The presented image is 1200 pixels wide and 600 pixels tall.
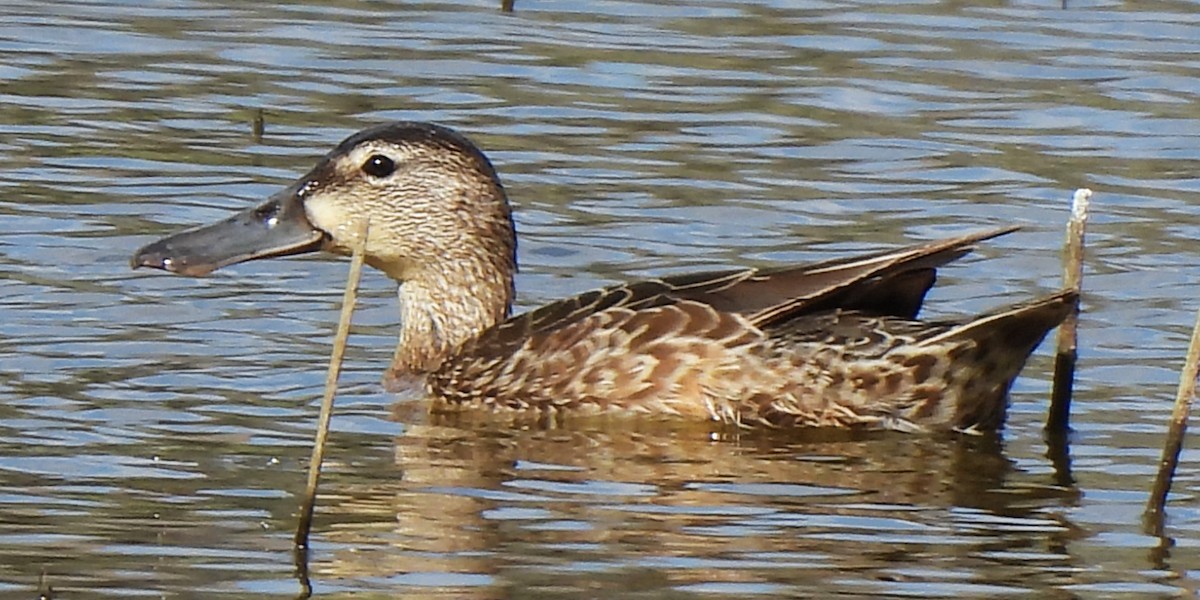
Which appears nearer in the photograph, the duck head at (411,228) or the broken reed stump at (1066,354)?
the broken reed stump at (1066,354)

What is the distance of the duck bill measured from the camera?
10992 mm

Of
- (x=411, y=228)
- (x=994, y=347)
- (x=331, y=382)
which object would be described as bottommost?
(x=411, y=228)

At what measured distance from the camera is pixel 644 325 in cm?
1040

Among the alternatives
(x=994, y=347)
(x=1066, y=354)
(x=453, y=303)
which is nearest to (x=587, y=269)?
(x=453, y=303)

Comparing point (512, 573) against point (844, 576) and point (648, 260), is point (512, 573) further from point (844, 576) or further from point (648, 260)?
point (648, 260)

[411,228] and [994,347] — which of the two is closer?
[994,347]

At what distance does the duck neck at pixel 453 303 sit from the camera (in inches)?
442

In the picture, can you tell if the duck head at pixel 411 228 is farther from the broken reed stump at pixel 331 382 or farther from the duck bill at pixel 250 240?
the broken reed stump at pixel 331 382

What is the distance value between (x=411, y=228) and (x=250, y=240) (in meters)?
0.57

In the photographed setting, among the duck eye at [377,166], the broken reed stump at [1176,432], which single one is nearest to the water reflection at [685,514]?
the broken reed stump at [1176,432]

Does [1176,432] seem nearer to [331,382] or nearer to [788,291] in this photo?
[788,291]

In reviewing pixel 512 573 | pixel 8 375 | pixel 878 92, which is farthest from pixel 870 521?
pixel 878 92

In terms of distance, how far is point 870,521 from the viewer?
8.91 meters

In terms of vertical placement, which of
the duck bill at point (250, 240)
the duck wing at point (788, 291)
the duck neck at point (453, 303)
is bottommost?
the duck neck at point (453, 303)
